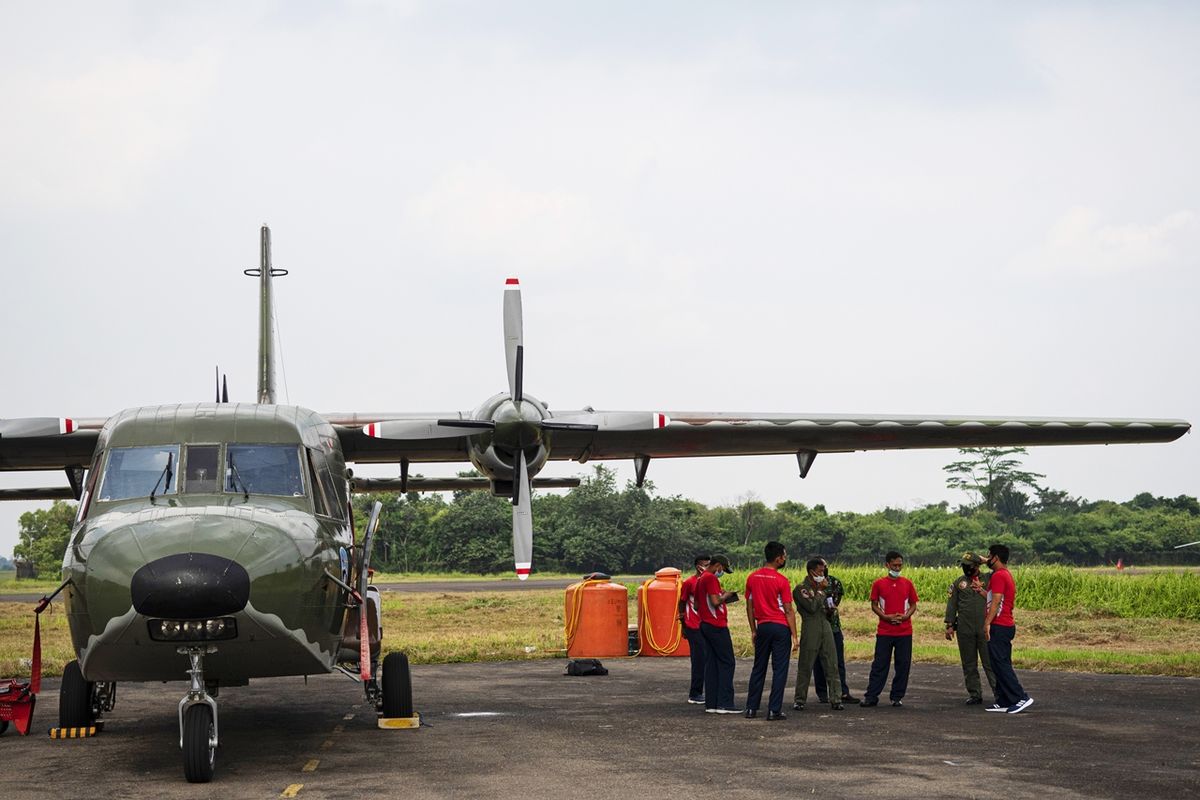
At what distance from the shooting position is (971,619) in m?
13.6

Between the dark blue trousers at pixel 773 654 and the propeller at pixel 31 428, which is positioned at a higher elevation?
the propeller at pixel 31 428

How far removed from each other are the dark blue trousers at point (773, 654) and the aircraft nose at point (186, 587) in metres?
5.72

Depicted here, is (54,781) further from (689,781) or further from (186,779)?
(689,781)

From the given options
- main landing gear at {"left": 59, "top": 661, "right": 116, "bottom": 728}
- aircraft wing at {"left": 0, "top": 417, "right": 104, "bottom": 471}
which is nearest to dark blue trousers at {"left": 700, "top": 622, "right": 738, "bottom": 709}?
main landing gear at {"left": 59, "top": 661, "right": 116, "bottom": 728}

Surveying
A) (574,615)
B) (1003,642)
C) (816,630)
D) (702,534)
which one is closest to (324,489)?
(816,630)

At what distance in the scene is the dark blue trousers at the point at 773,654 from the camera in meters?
12.5

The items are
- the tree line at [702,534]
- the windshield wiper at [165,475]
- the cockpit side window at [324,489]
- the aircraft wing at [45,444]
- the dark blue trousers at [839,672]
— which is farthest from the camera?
the tree line at [702,534]

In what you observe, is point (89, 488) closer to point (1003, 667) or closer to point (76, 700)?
point (76, 700)

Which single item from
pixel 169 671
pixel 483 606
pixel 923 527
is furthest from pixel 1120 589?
pixel 923 527

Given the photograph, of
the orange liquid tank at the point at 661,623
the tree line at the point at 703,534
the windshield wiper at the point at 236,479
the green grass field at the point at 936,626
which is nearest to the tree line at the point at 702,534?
the tree line at the point at 703,534

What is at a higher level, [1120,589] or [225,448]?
[225,448]

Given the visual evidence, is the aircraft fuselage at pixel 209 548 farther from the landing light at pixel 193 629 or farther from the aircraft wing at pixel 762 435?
the aircraft wing at pixel 762 435

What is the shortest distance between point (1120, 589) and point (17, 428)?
2339 cm

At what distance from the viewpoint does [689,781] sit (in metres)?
9.07
